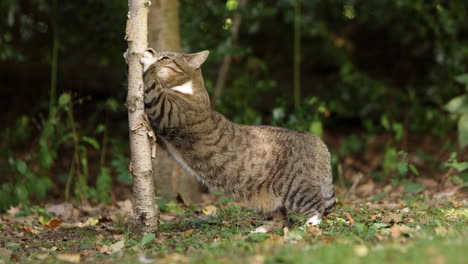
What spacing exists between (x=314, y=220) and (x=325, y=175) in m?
0.53

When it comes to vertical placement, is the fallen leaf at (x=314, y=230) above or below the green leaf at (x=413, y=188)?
below

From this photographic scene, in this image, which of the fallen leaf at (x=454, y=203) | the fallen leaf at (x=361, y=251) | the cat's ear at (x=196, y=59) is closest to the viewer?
the fallen leaf at (x=361, y=251)

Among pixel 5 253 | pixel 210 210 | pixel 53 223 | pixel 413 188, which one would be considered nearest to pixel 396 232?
pixel 210 210

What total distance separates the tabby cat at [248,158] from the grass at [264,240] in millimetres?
244

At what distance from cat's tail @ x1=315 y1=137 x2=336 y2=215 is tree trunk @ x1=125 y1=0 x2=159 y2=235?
1.62 metres

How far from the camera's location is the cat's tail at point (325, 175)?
17.9 feet

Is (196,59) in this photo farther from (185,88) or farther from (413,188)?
(413,188)

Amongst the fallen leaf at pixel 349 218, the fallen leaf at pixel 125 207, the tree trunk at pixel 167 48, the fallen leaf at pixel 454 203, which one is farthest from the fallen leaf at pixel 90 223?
the fallen leaf at pixel 454 203

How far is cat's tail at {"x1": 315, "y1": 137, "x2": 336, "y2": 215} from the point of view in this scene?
5449 mm

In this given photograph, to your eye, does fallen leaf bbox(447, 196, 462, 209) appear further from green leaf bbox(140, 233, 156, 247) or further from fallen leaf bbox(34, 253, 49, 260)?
fallen leaf bbox(34, 253, 49, 260)

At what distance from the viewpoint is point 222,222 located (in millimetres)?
5531

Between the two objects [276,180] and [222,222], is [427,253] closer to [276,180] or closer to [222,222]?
[276,180]

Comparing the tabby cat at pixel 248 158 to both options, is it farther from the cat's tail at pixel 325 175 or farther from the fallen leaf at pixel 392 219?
the fallen leaf at pixel 392 219

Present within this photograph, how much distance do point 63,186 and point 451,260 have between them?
7526mm
